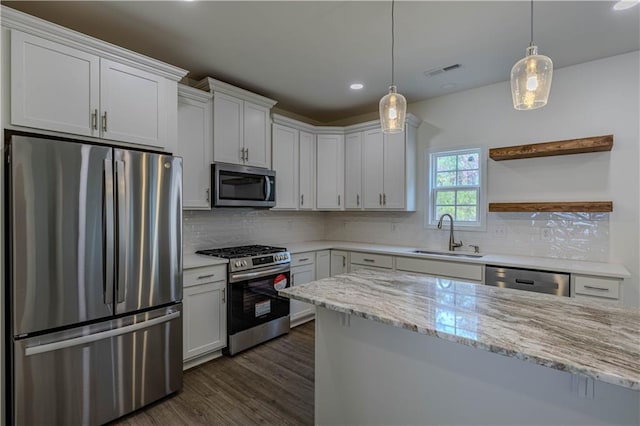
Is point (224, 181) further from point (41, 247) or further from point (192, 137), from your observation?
point (41, 247)

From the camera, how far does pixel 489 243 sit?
11.7 ft

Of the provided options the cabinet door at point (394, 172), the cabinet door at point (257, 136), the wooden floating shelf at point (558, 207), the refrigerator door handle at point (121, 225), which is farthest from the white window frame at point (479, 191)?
the refrigerator door handle at point (121, 225)

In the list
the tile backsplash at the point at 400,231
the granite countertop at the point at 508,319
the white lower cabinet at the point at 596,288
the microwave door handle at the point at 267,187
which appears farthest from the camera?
the microwave door handle at the point at 267,187

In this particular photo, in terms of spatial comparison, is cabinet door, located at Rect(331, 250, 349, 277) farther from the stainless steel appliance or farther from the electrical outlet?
the electrical outlet

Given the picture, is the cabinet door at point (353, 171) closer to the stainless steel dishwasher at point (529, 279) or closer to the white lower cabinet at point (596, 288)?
the stainless steel dishwasher at point (529, 279)

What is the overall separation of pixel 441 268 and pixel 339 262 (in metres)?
1.32

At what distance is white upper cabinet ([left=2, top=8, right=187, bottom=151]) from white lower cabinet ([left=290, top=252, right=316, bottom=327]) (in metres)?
1.90

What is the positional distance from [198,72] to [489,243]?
364 centimetres

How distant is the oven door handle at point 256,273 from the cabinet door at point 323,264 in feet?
1.94

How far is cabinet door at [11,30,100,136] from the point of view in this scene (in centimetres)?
184

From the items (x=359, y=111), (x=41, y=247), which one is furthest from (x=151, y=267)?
(x=359, y=111)

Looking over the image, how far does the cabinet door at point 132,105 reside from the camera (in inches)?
86.2

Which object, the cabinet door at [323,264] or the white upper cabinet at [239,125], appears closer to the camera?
the white upper cabinet at [239,125]

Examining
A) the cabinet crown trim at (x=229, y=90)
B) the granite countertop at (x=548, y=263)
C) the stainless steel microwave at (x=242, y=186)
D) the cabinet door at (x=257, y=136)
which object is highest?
the cabinet crown trim at (x=229, y=90)
